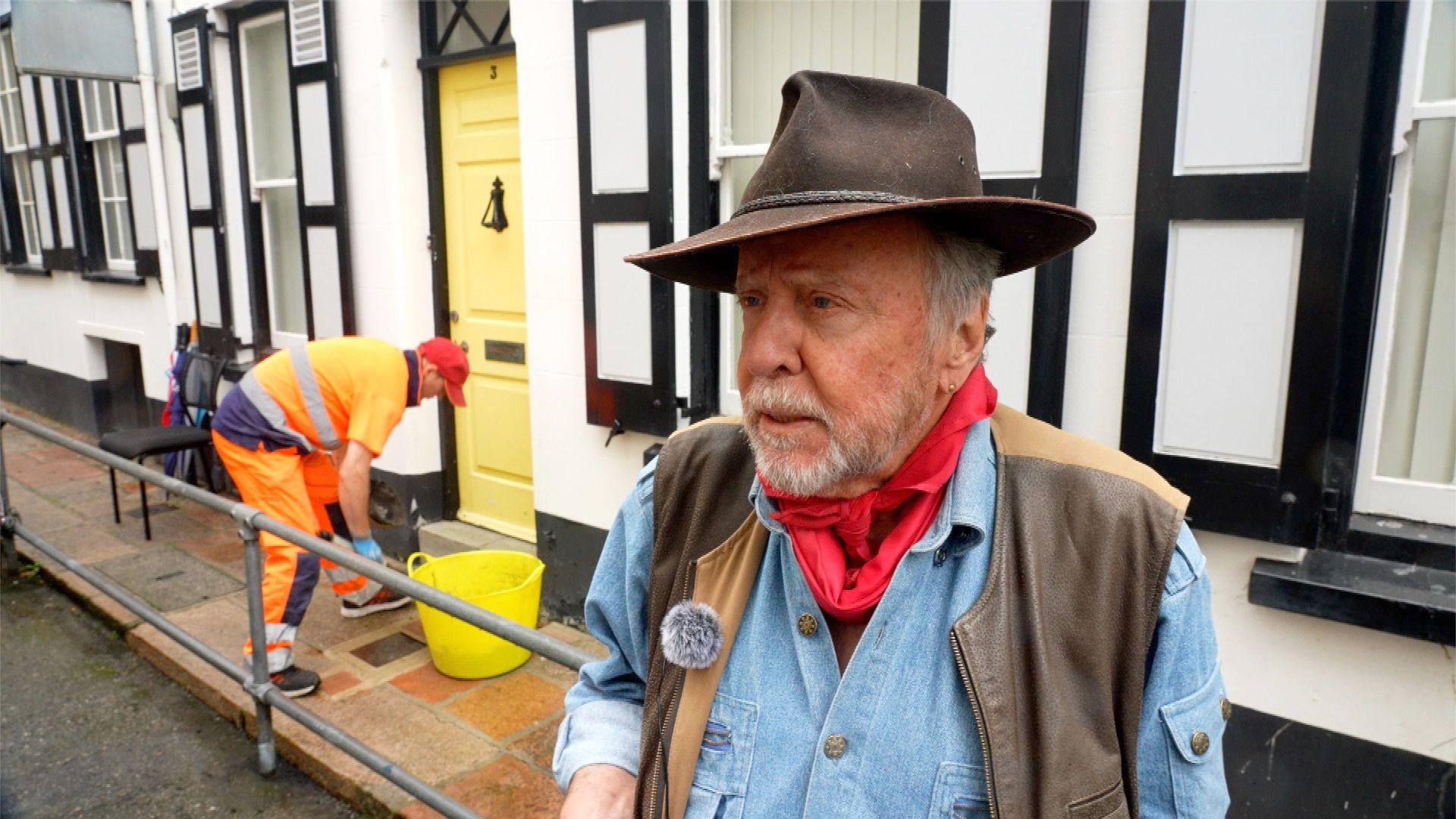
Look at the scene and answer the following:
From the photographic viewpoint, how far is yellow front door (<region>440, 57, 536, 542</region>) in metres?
5.07

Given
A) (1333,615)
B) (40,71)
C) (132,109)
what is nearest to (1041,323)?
(1333,615)

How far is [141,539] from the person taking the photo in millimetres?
5980

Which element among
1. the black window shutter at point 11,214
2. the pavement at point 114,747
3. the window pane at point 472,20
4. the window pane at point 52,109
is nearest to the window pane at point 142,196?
the window pane at point 52,109

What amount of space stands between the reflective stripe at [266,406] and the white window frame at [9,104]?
7502 mm

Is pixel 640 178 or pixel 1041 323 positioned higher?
pixel 640 178

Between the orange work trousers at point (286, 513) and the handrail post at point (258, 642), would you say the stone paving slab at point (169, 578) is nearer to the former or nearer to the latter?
the orange work trousers at point (286, 513)

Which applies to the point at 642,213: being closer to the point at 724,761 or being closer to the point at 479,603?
the point at 479,603

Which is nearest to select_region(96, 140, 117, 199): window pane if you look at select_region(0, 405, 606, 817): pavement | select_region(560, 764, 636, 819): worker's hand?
select_region(0, 405, 606, 817): pavement

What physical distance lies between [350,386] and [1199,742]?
387 cm

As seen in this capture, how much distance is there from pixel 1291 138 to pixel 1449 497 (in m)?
1.12

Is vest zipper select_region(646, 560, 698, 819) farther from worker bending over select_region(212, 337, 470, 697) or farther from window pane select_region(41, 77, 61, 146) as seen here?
window pane select_region(41, 77, 61, 146)

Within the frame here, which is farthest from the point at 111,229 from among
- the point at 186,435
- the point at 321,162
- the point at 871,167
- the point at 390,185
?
the point at 871,167

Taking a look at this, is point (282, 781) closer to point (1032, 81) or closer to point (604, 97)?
point (604, 97)

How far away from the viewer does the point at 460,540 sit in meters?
5.43
